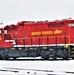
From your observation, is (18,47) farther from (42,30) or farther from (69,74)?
(69,74)

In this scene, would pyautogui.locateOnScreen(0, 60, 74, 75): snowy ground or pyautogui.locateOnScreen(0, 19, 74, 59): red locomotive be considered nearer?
pyautogui.locateOnScreen(0, 60, 74, 75): snowy ground

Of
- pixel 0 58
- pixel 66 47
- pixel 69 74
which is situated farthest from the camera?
pixel 0 58

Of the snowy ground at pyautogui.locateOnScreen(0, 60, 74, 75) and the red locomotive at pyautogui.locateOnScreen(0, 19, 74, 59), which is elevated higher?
the red locomotive at pyautogui.locateOnScreen(0, 19, 74, 59)

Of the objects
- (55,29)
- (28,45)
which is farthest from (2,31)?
(55,29)

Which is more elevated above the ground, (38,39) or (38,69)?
(38,39)

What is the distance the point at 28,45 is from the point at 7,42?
1.66 meters

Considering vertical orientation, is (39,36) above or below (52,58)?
above

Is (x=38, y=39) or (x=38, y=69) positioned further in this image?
(x=38, y=39)

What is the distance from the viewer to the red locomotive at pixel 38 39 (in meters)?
19.3

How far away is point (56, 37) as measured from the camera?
1966 centimetres

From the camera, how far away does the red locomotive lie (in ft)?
63.2

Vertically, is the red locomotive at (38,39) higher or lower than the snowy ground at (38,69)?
higher

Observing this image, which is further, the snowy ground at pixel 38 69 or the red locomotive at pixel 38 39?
the red locomotive at pixel 38 39

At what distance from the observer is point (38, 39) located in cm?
2003
